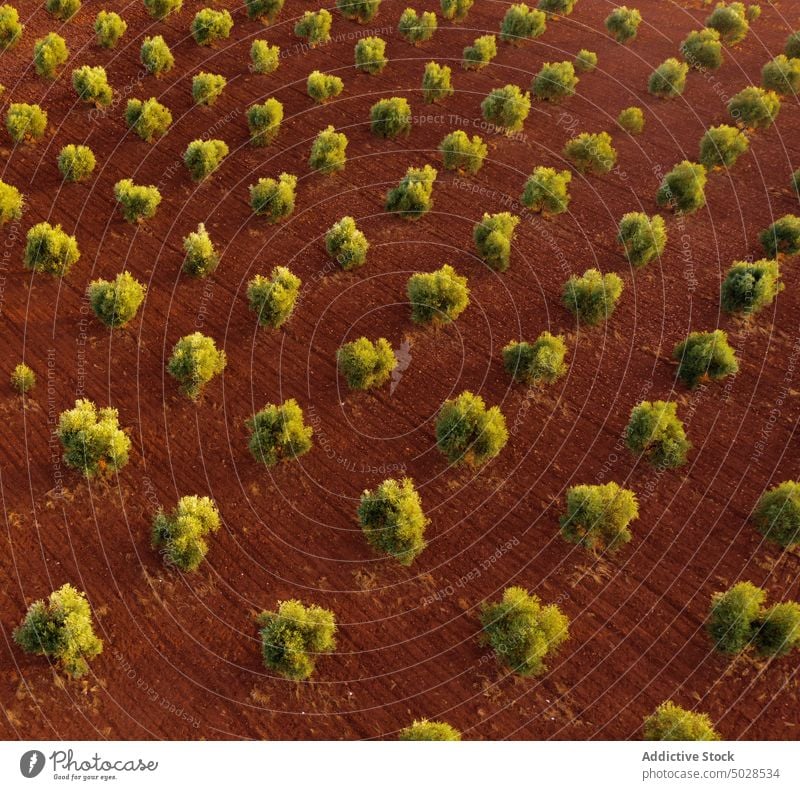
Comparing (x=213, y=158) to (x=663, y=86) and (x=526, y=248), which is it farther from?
(x=663, y=86)

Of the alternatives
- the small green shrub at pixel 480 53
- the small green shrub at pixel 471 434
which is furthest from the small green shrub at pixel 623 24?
the small green shrub at pixel 471 434

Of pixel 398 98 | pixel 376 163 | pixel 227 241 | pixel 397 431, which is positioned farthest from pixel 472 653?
pixel 398 98

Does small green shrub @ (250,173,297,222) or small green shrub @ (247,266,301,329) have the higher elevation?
small green shrub @ (250,173,297,222)

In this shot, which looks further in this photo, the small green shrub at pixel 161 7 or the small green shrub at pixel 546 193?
the small green shrub at pixel 161 7

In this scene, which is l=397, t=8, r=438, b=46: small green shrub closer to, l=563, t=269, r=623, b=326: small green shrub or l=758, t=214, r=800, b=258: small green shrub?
l=563, t=269, r=623, b=326: small green shrub

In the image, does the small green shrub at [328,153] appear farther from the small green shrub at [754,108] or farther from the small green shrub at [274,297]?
the small green shrub at [754,108]

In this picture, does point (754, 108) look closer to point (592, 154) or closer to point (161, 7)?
point (592, 154)

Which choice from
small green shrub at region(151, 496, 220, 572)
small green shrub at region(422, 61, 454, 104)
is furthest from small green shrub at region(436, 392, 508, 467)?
small green shrub at region(422, 61, 454, 104)
